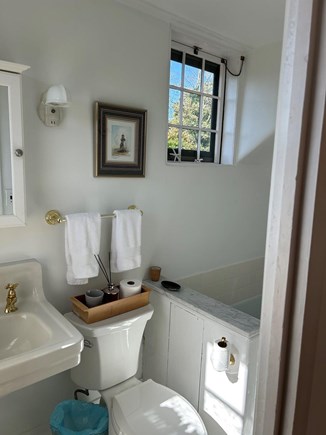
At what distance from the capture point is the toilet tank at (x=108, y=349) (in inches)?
61.1

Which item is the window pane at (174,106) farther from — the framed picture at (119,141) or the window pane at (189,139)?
the framed picture at (119,141)

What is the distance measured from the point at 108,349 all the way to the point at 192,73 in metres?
1.77

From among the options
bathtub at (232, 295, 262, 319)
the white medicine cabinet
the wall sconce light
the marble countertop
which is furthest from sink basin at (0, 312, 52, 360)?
bathtub at (232, 295, 262, 319)

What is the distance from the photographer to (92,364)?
5.20 feet

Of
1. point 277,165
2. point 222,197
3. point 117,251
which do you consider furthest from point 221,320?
point 277,165

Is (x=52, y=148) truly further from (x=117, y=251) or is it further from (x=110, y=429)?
(x=110, y=429)

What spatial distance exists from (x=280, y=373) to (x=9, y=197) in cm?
126

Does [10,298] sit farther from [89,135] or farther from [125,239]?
[89,135]

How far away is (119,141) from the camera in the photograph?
1.75 metres

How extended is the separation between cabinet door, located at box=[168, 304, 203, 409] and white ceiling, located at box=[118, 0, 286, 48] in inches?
63.0

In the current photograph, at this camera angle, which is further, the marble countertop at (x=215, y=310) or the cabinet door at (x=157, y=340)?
the cabinet door at (x=157, y=340)

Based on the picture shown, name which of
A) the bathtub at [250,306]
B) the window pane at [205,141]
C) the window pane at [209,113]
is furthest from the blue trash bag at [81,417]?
the window pane at [209,113]

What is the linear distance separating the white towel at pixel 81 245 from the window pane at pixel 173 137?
0.80 m

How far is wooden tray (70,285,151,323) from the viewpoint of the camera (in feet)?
5.15
